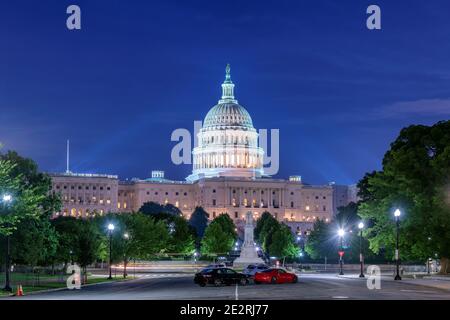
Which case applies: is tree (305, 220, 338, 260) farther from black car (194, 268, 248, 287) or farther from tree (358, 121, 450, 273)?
black car (194, 268, 248, 287)

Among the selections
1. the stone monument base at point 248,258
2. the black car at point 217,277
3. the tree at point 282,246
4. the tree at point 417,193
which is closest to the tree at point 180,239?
the tree at point 282,246

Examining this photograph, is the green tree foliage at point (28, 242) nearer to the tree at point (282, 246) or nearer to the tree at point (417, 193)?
the tree at point (417, 193)

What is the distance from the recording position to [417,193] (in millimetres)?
80438

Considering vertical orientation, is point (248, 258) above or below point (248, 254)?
below

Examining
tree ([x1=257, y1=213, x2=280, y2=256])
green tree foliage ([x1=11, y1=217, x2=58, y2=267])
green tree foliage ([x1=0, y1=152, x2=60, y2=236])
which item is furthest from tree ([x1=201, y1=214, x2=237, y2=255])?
green tree foliage ([x1=11, y1=217, x2=58, y2=267])

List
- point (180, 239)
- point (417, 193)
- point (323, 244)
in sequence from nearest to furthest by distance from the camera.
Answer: point (417, 193) → point (323, 244) → point (180, 239)

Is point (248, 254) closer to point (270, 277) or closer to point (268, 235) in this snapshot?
point (268, 235)

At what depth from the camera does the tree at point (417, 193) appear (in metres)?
76.6

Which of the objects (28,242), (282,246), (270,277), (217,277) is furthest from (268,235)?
(217,277)

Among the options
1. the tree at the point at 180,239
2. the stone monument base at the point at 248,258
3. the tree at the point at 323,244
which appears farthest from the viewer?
the tree at the point at 180,239

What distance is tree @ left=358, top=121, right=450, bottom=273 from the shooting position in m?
76.6
